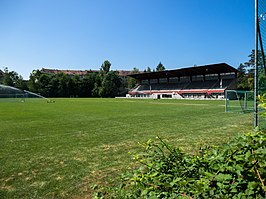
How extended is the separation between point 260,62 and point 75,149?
7.14 metres

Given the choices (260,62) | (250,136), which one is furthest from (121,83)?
(250,136)

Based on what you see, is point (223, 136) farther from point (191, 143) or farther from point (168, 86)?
point (168, 86)

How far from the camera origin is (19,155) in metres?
5.65

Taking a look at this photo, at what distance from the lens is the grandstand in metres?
60.7

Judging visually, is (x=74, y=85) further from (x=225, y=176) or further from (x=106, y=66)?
(x=225, y=176)

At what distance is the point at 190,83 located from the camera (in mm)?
71312

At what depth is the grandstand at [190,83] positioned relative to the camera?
6072 centimetres

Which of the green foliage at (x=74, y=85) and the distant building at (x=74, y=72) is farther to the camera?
the distant building at (x=74, y=72)

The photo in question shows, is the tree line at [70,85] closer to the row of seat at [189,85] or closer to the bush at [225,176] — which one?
the row of seat at [189,85]

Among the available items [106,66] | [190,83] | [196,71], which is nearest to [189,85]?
[190,83]

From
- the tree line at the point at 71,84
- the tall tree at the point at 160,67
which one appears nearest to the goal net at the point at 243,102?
the tree line at the point at 71,84

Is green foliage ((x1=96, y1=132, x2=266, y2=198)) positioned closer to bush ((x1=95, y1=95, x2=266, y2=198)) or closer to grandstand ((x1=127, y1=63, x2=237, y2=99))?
bush ((x1=95, y1=95, x2=266, y2=198))

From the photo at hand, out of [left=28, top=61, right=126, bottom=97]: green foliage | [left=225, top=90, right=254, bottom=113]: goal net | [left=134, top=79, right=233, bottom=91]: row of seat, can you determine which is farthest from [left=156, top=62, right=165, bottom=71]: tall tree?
[left=225, top=90, right=254, bottom=113]: goal net

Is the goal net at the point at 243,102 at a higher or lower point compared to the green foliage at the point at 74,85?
lower
